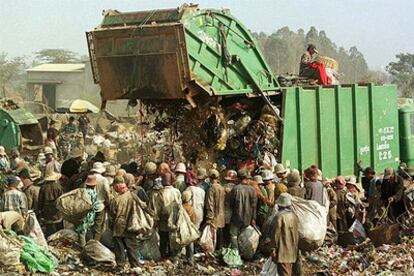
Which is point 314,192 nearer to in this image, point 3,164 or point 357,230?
point 357,230

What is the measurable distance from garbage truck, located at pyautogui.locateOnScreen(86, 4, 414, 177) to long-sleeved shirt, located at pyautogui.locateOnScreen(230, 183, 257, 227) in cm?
227

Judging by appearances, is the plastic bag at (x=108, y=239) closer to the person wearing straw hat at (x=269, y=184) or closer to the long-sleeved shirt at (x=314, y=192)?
the person wearing straw hat at (x=269, y=184)

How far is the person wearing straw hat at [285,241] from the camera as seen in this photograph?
329 inches

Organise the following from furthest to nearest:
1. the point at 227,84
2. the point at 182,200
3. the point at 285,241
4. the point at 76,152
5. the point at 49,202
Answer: the point at 76,152 → the point at 227,84 → the point at 49,202 → the point at 182,200 → the point at 285,241

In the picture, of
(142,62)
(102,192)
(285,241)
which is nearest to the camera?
(285,241)

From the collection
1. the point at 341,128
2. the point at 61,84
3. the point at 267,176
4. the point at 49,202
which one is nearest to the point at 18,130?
the point at 49,202

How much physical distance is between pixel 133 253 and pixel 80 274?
0.77 metres

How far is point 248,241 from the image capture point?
1067cm

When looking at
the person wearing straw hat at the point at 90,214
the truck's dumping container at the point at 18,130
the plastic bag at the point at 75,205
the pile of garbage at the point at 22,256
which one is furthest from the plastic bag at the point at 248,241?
the truck's dumping container at the point at 18,130

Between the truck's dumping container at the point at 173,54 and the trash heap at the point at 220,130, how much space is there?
1.86 feet

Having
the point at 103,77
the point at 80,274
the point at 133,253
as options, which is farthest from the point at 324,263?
the point at 103,77

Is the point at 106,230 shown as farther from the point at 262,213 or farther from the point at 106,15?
the point at 106,15

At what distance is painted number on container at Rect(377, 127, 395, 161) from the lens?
15.5 meters

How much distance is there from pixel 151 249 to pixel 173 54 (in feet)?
10.7
